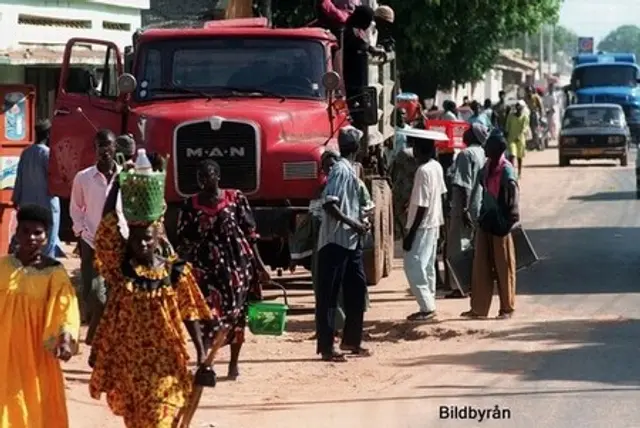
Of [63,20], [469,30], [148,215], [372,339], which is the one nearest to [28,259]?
[148,215]

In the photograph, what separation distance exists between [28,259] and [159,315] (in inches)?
28.8

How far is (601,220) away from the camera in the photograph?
28.2 meters

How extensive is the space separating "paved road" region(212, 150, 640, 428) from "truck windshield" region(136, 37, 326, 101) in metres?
3.06

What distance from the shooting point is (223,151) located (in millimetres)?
15078

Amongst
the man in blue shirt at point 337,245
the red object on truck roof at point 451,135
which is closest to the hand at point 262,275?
the man in blue shirt at point 337,245

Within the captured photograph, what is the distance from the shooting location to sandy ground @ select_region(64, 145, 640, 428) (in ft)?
36.0

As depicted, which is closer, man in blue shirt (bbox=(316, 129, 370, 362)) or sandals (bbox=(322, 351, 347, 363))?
man in blue shirt (bbox=(316, 129, 370, 362))

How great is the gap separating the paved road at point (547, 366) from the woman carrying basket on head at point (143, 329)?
2.31 m

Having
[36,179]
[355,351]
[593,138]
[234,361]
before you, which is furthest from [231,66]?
[593,138]

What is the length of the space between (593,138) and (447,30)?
8419 mm

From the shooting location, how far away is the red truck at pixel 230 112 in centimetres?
1508

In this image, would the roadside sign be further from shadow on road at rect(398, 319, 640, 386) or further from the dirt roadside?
shadow on road at rect(398, 319, 640, 386)

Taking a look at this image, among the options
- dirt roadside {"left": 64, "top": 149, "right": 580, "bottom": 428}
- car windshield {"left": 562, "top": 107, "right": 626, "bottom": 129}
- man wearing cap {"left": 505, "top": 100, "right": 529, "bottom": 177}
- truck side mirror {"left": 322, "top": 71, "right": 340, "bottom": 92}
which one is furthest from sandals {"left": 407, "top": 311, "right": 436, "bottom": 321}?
car windshield {"left": 562, "top": 107, "right": 626, "bottom": 129}

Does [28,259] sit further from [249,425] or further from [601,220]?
[601,220]
